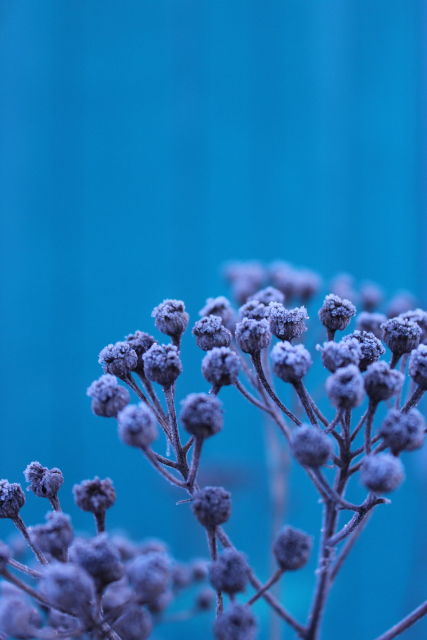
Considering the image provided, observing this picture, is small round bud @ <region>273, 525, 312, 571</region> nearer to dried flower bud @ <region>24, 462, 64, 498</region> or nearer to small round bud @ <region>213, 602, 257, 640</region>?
small round bud @ <region>213, 602, 257, 640</region>

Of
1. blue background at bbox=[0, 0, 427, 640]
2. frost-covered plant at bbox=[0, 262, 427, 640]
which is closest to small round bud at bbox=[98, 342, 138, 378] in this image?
frost-covered plant at bbox=[0, 262, 427, 640]

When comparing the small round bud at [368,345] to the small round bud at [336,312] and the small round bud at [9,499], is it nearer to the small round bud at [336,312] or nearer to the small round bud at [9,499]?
the small round bud at [336,312]

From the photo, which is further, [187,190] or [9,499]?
[187,190]

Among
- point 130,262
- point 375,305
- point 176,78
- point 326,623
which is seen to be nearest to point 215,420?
point 375,305

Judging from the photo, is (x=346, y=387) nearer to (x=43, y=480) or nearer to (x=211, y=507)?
(x=211, y=507)

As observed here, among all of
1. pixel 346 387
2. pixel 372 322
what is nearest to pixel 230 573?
pixel 346 387
